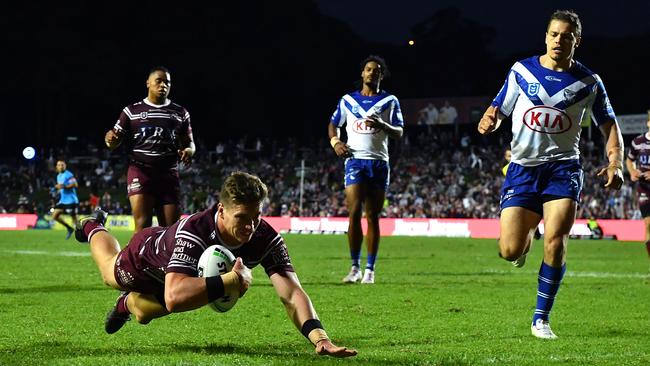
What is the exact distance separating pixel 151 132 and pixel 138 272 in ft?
16.2

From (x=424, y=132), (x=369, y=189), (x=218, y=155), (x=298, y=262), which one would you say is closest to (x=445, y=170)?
(x=424, y=132)

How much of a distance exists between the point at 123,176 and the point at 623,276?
42.0m

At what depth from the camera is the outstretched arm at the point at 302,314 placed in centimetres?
562

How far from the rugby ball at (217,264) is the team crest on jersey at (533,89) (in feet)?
10.1

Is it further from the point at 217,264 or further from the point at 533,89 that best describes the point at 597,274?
the point at 217,264

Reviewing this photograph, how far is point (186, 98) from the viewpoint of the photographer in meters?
67.0

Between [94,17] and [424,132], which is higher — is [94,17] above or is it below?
above

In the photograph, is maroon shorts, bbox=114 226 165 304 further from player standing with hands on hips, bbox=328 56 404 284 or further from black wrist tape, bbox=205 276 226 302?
player standing with hands on hips, bbox=328 56 404 284

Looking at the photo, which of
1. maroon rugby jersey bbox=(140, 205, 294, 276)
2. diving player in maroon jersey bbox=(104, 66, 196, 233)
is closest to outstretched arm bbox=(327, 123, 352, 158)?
diving player in maroon jersey bbox=(104, 66, 196, 233)

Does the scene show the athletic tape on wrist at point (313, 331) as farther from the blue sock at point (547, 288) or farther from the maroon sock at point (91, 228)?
the maroon sock at point (91, 228)

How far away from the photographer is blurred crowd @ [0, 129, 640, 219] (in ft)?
129

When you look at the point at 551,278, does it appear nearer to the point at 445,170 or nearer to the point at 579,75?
the point at 579,75

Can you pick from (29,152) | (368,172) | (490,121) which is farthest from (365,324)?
(29,152)

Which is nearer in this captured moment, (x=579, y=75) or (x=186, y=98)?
(x=579, y=75)
